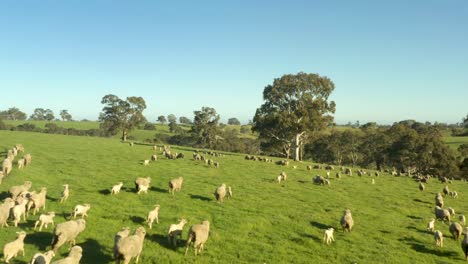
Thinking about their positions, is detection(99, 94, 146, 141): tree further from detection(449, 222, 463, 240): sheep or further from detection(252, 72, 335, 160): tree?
detection(449, 222, 463, 240): sheep

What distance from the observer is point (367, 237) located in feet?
74.3

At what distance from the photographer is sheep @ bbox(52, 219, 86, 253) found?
53.4 ft

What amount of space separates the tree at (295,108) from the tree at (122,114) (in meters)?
39.3

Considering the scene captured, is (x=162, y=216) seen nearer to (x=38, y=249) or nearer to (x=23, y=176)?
(x=38, y=249)

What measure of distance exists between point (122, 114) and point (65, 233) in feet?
265

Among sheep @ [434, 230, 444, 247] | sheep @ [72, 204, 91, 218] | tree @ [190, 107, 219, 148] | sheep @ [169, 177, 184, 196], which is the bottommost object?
sheep @ [434, 230, 444, 247]

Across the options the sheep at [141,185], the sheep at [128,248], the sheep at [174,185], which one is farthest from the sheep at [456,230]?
the sheep at [141,185]

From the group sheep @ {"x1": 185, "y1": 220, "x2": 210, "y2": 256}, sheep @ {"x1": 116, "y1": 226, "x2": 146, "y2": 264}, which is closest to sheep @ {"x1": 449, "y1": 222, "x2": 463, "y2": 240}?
sheep @ {"x1": 185, "y1": 220, "x2": 210, "y2": 256}

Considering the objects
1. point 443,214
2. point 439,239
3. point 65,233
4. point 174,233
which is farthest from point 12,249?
point 443,214

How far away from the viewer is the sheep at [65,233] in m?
16.3

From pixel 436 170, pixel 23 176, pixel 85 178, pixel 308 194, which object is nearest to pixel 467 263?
pixel 308 194

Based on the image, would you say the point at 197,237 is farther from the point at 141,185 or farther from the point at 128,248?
the point at 141,185

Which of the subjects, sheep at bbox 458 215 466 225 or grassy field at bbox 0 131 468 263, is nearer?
grassy field at bbox 0 131 468 263

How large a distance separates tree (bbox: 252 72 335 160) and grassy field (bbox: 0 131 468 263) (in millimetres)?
23261
